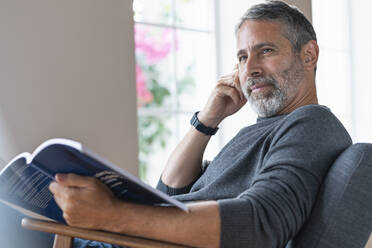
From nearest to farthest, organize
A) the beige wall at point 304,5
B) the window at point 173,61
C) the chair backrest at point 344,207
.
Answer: the chair backrest at point 344,207 < the window at point 173,61 < the beige wall at point 304,5

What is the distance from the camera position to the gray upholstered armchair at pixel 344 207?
122 centimetres

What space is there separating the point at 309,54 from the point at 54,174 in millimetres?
1041

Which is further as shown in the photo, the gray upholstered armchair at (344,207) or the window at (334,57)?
the window at (334,57)

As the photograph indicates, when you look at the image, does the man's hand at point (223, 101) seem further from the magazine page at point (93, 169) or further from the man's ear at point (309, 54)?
the magazine page at point (93, 169)

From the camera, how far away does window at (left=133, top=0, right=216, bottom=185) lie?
3.08 metres

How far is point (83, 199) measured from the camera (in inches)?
40.4

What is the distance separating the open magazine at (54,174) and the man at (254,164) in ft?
0.09

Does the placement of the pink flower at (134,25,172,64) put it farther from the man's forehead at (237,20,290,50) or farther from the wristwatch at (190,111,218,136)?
the man's forehead at (237,20,290,50)

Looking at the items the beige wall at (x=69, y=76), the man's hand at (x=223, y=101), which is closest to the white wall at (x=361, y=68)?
the man's hand at (x=223, y=101)

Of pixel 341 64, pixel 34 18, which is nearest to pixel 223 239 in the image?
pixel 34 18

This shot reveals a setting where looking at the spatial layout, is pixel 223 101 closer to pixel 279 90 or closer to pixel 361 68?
pixel 279 90

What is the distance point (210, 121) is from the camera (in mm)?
2016

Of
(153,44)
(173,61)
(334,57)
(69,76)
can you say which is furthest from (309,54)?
(334,57)

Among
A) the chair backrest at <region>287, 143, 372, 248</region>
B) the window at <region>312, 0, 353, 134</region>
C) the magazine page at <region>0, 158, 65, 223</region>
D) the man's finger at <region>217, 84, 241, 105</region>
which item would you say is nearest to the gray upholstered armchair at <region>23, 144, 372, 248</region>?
the chair backrest at <region>287, 143, 372, 248</region>
